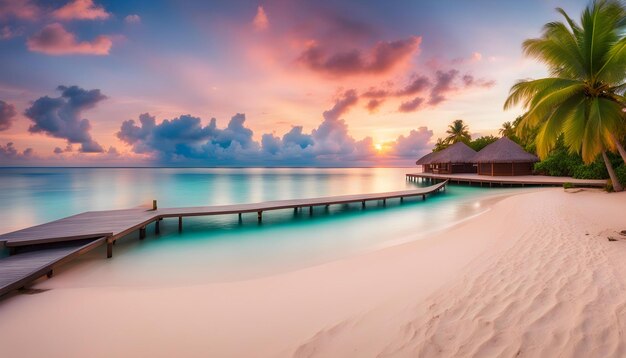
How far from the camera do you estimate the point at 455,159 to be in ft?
95.1

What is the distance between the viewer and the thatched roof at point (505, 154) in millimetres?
23000

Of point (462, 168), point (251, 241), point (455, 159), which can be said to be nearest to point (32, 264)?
point (251, 241)

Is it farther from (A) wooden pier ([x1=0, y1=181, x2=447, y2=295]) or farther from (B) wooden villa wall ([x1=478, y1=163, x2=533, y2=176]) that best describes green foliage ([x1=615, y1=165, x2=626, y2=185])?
(A) wooden pier ([x1=0, y1=181, x2=447, y2=295])

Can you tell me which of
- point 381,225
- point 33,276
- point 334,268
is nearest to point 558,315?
point 334,268

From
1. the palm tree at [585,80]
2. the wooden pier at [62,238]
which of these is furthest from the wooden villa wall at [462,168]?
the wooden pier at [62,238]

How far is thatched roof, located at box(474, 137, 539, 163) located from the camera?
23.0 m

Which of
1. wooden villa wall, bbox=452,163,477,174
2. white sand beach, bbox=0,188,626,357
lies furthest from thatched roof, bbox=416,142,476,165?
white sand beach, bbox=0,188,626,357

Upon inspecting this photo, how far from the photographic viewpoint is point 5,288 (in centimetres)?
402

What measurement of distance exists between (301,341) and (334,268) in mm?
2535

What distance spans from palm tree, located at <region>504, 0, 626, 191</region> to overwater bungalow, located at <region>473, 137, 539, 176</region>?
17.4 m

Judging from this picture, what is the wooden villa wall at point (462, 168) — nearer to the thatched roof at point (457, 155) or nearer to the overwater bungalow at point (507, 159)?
the thatched roof at point (457, 155)

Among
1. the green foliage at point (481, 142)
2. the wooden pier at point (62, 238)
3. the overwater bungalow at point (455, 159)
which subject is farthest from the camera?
the green foliage at point (481, 142)

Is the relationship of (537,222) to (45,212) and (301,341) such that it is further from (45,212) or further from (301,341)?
(45,212)

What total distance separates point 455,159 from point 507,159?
19.6ft
